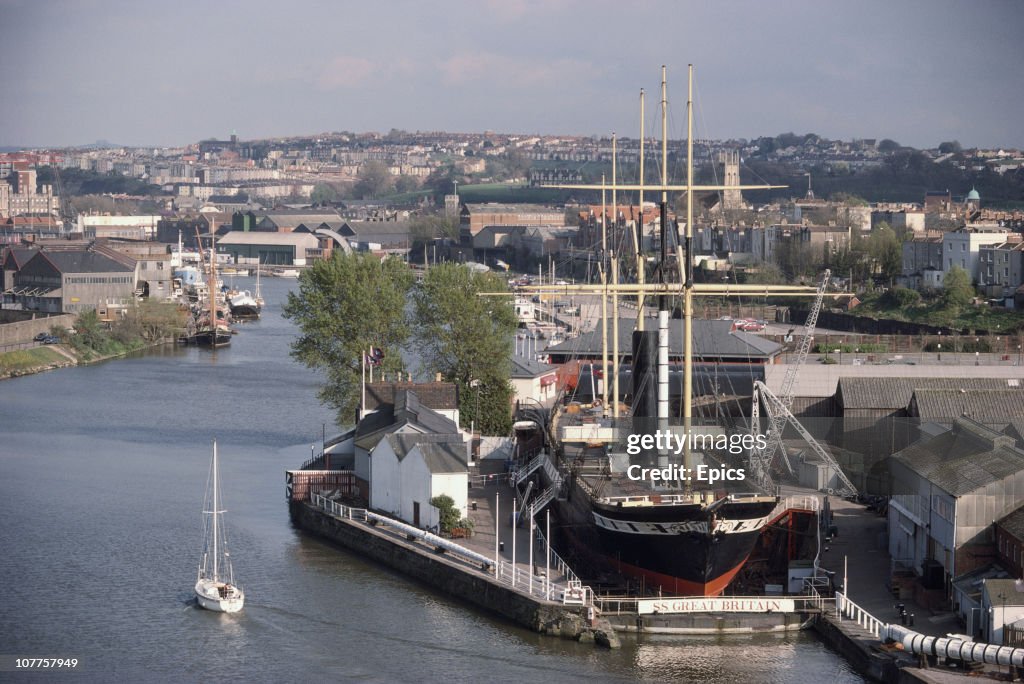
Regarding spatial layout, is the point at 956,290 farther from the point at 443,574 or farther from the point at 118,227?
the point at 118,227

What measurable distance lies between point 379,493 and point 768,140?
→ 358 feet

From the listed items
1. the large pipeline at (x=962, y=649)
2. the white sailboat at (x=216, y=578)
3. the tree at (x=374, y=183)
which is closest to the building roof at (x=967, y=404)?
the large pipeline at (x=962, y=649)

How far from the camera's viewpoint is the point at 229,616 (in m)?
10.1

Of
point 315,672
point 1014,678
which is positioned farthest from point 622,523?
point 1014,678

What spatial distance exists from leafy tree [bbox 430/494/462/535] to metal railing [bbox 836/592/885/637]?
269 cm

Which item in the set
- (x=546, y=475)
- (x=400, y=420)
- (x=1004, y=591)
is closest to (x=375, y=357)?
(x=400, y=420)

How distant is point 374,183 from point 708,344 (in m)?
87.3

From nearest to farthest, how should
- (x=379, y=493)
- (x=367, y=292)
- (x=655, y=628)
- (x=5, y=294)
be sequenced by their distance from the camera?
(x=655, y=628) → (x=379, y=493) → (x=367, y=292) → (x=5, y=294)

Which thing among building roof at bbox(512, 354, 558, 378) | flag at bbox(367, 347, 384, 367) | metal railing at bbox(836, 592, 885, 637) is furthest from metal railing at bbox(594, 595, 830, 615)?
building roof at bbox(512, 354, 558, 378)

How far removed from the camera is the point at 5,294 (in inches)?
1216

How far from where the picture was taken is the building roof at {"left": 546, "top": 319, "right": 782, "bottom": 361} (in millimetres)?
17109

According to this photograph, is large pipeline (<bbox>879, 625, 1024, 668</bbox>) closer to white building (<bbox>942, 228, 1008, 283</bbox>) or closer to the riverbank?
the riverbank

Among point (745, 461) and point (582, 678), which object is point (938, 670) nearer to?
point (582, 678)

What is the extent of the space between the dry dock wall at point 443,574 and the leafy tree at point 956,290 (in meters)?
17.3
